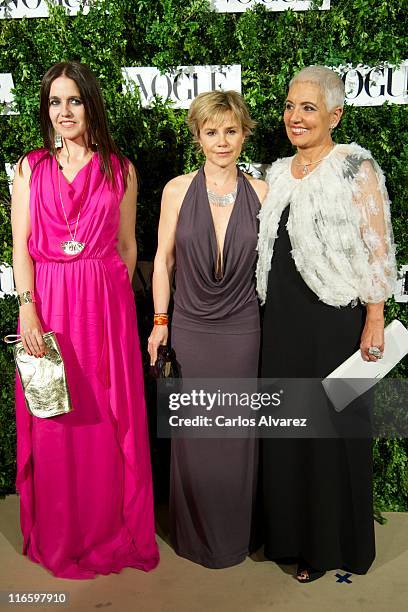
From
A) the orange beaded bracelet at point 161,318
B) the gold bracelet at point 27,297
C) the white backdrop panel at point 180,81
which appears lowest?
the orange beaded bracelet at point 161,318

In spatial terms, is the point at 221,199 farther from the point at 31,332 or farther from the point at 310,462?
the point at 310,462

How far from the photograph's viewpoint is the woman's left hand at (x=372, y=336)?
269cm

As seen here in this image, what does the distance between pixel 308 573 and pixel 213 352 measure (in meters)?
1.08

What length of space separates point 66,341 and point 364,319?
1.26 metres

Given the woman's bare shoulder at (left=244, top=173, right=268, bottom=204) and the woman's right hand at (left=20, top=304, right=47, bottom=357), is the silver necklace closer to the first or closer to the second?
the woman's bare shoulder at (left=244, top=173, right=268, bottom=204)

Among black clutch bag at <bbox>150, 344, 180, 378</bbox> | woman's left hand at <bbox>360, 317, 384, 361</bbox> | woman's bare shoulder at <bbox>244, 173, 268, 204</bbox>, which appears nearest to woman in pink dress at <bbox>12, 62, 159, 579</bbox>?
black clutch bag at <bbox>150, 344, 180, 378</bbox>

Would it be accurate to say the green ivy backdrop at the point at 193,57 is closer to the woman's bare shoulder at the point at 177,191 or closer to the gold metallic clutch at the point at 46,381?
the woman's bare shoulder at the point at 177,191

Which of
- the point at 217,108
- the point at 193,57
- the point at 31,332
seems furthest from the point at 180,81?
the point at 31,332

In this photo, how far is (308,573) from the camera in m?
2.96

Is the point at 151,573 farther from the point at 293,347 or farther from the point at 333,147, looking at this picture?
the point at 333,147

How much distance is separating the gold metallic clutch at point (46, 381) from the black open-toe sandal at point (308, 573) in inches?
49.9

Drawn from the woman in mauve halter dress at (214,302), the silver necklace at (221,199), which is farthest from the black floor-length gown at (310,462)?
the silver necklace at (221,199)

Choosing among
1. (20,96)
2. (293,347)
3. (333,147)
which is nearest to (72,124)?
(20,96)

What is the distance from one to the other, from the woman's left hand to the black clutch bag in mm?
828
